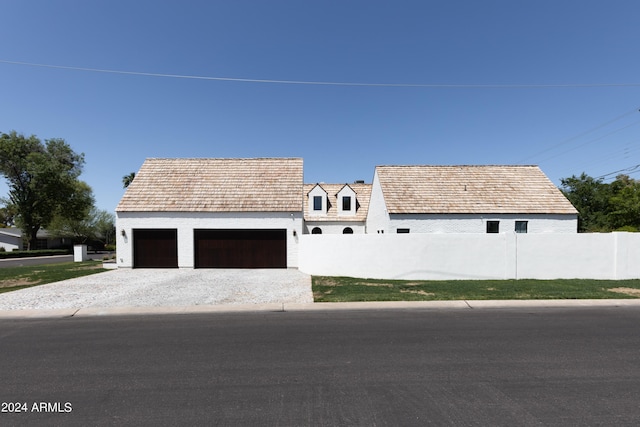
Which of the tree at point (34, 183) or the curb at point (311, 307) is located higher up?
the tree at point (34, 183)

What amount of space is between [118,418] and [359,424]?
8.93 ft

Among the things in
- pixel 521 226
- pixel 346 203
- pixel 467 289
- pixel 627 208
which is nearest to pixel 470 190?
pixel 521 226

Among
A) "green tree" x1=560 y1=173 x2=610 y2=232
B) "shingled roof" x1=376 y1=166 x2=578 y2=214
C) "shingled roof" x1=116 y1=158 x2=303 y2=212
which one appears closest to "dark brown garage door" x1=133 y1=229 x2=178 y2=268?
"shingled roof" x1=116 y1=158 x2=303 y2=212

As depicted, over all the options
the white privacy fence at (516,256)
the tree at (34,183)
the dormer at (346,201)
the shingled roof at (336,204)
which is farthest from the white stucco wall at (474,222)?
the tree at (34,183)

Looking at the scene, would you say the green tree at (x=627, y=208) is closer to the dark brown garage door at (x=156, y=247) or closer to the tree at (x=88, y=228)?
the dark brown garage door at (x=156, y=247)

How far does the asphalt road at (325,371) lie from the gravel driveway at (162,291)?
74.1 inches

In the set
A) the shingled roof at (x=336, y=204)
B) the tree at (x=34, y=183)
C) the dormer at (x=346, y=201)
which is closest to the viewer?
the shingled roof at (x=336, y=204)

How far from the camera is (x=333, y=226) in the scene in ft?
77.9

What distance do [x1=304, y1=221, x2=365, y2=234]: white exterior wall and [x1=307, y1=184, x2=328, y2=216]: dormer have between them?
33.0 inches

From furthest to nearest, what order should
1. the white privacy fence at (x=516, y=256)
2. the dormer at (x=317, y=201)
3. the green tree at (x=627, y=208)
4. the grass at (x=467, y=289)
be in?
the green tree at (x=627, y=208) < the dormer at (x=317, y=201) < the white privacy fence at (x=516, y=256) < the grass at (x=467, y=289)

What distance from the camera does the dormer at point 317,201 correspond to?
78.6 feet

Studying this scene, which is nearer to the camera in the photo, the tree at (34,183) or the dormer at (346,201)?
the dormer at (346,201)

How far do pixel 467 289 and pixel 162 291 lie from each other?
35.7ft

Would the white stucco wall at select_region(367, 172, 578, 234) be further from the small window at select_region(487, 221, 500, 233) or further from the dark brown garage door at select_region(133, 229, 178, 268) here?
the dark brown garage door at select_region(133, 229, 178, 268)
